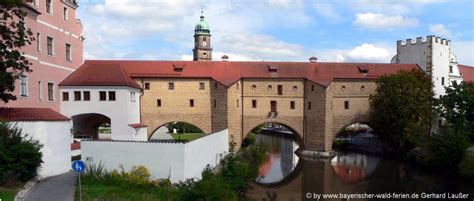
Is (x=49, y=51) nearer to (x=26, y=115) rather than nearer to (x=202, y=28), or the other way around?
(x=26, y=115)

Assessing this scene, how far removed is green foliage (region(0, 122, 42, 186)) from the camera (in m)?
13.3

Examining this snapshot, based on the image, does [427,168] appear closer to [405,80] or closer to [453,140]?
[453,140]

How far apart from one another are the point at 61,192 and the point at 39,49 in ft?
37.3

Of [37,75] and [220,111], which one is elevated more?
[37,75]

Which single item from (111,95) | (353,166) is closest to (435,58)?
(353,166)

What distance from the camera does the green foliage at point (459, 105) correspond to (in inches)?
1047

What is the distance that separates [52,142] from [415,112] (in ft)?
79.6

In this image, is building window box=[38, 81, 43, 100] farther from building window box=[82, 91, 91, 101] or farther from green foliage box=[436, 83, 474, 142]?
green foliage box=[436, 83, 474, 142]

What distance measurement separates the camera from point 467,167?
832 inches

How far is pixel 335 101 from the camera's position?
31.7 m

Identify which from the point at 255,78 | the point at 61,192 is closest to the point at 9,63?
the point at 61,192

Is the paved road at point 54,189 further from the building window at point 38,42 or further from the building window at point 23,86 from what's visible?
the building window at point 38,42

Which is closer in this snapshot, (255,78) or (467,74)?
(255,78)

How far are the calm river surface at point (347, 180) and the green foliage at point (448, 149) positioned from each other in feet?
2.92
